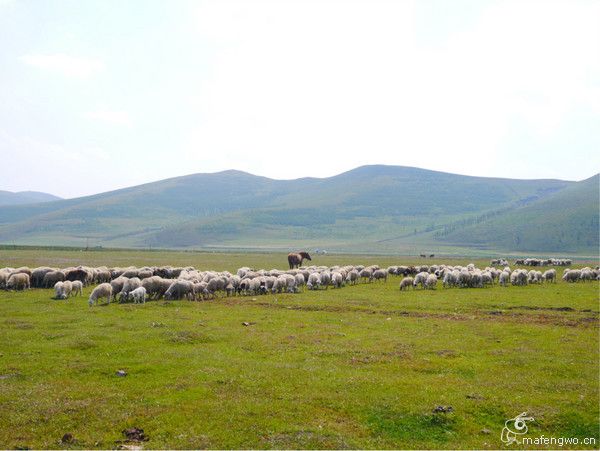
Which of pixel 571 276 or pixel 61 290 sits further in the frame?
pixel 571 276

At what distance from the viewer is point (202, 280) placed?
3419cm

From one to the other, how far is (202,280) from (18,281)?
41.9ft

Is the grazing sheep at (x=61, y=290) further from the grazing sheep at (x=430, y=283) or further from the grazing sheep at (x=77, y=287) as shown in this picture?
the grazing sheep at (x=430, y=283)

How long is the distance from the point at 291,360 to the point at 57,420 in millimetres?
7350

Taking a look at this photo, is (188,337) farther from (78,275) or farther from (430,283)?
(430,283)

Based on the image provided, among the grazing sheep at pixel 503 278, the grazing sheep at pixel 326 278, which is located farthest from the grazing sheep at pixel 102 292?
the grazing sheep at pixel 503 278

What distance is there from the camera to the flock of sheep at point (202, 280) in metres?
30.2

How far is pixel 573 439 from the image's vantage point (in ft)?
37.3

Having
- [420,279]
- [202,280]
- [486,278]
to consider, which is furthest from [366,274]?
[202,280]

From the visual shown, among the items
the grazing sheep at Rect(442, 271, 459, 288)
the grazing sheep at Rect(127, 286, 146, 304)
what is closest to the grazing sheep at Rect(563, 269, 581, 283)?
the grazing sheep at Rect(442, 271, 459, 288)

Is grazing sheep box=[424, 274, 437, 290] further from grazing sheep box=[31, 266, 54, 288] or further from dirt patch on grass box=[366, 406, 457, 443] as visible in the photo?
grazing sheep box=[31, 266, 54, 288]

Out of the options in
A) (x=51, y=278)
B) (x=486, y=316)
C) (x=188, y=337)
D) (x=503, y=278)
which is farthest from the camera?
(x=503, y=278)

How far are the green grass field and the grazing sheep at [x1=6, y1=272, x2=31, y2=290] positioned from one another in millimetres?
9386

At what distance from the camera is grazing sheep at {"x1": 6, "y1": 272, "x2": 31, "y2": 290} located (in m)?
33.9
